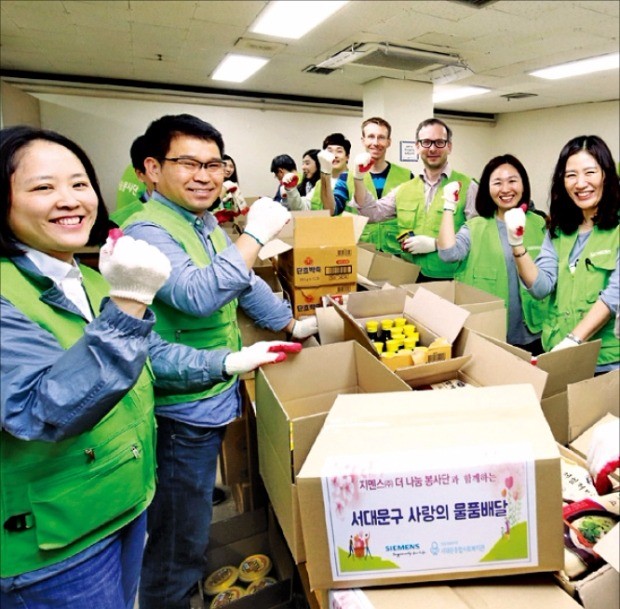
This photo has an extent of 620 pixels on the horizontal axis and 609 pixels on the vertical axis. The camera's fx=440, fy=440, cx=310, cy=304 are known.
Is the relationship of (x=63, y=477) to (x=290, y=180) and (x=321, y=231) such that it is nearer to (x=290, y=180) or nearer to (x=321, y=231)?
(x=321, y=231)

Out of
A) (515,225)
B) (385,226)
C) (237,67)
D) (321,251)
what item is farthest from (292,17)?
(515,225)

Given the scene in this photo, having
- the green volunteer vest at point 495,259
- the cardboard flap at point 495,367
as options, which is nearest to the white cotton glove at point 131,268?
the cardboard flap at point 495,367

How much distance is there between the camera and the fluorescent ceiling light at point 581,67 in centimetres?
400

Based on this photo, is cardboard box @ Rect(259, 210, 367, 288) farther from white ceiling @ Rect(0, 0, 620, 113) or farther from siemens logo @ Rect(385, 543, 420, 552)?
white ceiling @ Rect(0, 0, 620, 113)

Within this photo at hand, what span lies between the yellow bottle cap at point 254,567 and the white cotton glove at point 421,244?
1.63m

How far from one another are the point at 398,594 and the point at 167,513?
771 millimetres

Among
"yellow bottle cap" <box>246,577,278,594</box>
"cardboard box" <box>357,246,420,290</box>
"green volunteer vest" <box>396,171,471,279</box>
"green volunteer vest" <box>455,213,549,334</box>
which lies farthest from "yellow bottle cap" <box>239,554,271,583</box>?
"green volunteer vest" <box>396,171,471,279</box>

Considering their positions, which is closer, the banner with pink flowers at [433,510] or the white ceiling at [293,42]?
the banner with pink flowers at [433,510]

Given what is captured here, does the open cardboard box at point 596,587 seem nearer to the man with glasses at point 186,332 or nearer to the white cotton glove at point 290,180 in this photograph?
the man with glasses at point 186,332

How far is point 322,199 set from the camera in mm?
2904

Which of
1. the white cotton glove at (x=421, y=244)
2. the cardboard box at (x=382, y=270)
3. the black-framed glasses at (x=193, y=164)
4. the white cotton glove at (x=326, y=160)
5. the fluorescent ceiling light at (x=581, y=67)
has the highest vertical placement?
the fluorescent ceiling light at (x=581, y=67)

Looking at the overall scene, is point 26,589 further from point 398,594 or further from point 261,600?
point 261,600

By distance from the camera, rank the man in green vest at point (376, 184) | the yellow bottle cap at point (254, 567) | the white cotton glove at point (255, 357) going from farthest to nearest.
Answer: the man in green vest at point (376, 184)
the yellow bottle cap at point (254, 567)
the white cotton glove at point (255, 357)

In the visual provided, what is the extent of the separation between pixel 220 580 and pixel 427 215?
80.2 inches
